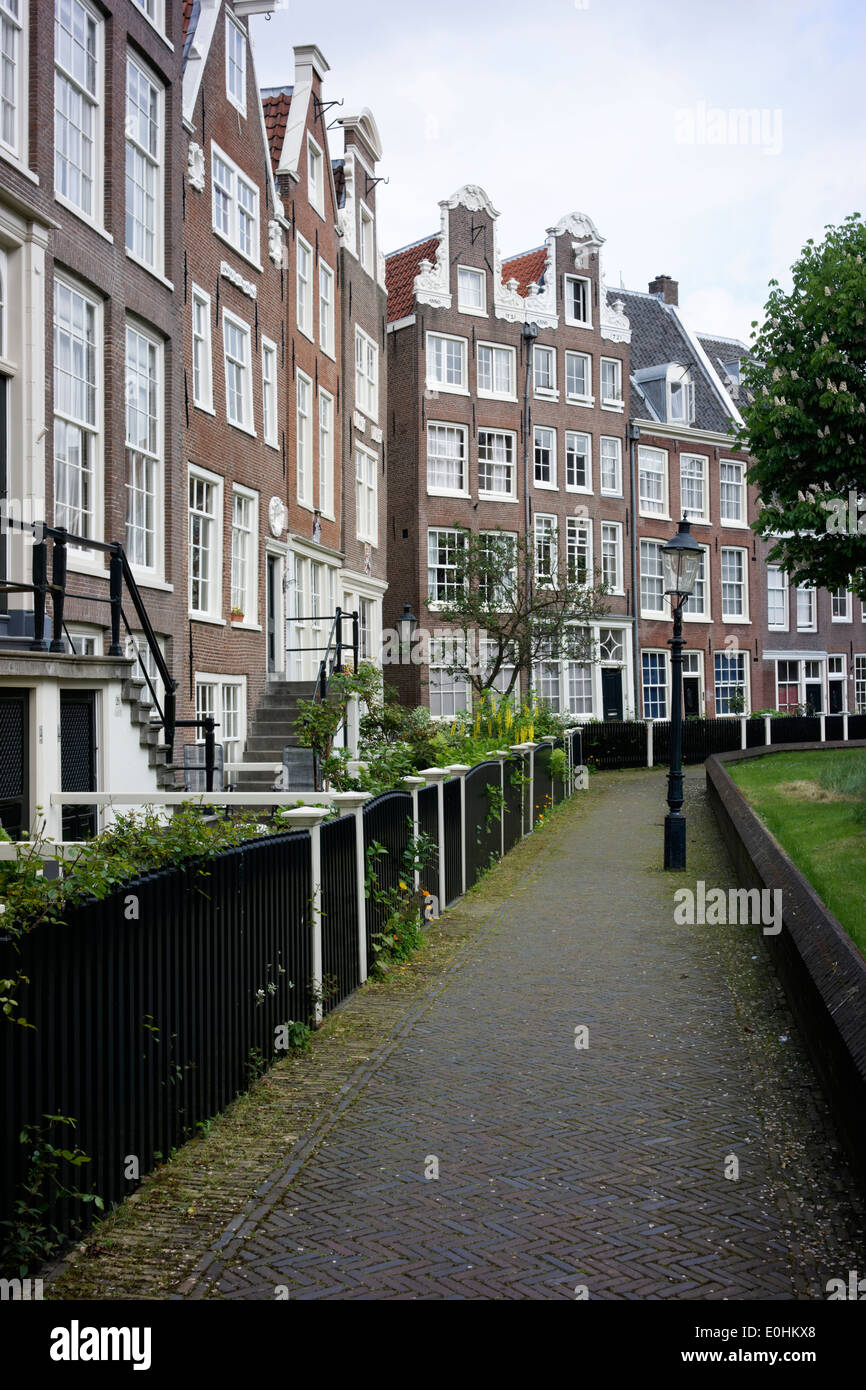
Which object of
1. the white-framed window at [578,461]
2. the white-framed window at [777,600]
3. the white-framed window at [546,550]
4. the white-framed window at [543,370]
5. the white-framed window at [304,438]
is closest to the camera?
the white-framed window at [304,438]

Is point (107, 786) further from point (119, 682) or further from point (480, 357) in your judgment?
point (480, 357)

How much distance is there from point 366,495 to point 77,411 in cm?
1640

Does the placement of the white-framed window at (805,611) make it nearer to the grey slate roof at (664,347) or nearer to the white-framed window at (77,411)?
the grey slate roof at (664,347)

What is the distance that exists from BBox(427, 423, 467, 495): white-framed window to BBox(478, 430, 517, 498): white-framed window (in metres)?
0.63

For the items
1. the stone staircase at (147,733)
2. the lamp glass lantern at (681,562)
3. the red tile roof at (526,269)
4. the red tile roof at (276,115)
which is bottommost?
the stone staircase at (147,733)

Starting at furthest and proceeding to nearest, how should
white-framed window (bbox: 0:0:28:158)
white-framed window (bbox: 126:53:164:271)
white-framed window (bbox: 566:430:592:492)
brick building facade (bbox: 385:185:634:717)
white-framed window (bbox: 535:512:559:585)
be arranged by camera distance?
Result: 1. white-framed window (bbox: 566:430:592:492)
2. brick building facade (bbox: 385:185:634:717)
3. white-framed window (bbox: 535:512:559:585)
4. white-framed window (bbox: 126:53:164:271)
5. white-framed window (bbox: 0:0:28:158)

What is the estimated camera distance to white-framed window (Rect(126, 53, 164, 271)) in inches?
624

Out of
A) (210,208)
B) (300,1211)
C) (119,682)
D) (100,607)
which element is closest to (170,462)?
(100,607)

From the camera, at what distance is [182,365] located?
57.2ft

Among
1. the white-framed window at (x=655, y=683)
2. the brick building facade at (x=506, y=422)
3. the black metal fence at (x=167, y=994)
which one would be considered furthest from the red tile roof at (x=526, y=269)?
the black metal fence at (x=167, y=994)

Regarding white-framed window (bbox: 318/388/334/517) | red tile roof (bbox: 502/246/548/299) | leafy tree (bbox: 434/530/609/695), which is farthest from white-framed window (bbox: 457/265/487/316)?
white-framed window (bbox: 318/388/334/517)

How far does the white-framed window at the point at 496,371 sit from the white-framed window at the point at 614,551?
5.75 metres

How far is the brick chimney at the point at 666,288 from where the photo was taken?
47.8 m

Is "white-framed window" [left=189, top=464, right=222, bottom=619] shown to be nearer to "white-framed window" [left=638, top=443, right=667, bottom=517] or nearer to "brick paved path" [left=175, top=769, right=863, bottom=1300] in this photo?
"brick paved path" [left=175, top=769, right=863, bottom=1300]
